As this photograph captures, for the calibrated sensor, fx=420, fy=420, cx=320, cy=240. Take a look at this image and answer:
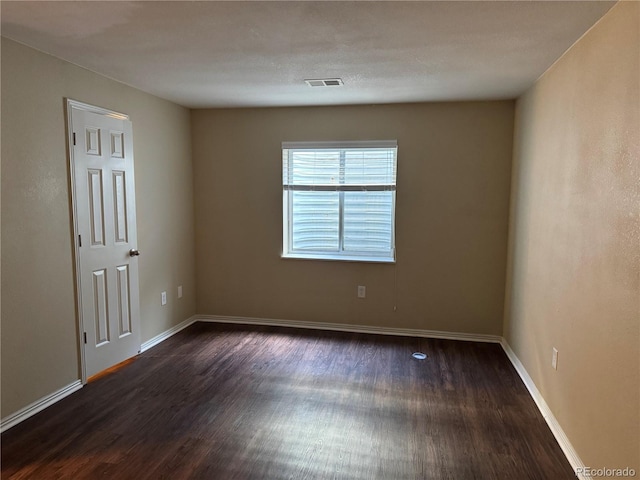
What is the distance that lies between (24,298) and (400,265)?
3.11m

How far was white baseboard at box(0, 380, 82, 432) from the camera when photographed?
8.13 ft

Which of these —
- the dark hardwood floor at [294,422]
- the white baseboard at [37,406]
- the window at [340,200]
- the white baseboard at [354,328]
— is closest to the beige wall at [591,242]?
the dark hardwood floor at [294,422]

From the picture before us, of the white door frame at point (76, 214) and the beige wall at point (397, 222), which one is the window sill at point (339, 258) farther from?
the white door frame at point (76, 214)

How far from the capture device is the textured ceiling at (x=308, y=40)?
1.97 metres

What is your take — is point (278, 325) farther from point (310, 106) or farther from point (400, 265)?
point (310, 106)

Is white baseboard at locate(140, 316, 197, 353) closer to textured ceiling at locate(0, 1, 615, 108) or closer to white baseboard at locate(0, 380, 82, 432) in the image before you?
white baseboard at locate(0, 380, 82, 432)

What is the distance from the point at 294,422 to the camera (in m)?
2.63

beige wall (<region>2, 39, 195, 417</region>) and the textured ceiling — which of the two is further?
beige wall (<region>2, 39, 195, 417</region>)

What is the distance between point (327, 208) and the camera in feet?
14.5

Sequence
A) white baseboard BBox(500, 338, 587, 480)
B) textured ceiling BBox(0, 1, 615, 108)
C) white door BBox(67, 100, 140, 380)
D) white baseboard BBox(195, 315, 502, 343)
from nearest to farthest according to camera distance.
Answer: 1. textured ceiling BBox(0, 1, 615, 108)
2. white baseboard BBox(500, 338, 587, 480)
3. white door BBox(67, 100, 140, 380)
4. white baseboard BBox(195, 315, 502, 343)

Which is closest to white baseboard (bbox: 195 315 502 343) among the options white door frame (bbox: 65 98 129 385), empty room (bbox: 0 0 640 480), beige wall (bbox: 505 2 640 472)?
empty room (bbox: 0 0 640 480)

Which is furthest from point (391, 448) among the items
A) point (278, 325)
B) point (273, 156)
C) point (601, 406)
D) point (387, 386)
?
point (273, 156)

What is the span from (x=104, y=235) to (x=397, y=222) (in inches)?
103

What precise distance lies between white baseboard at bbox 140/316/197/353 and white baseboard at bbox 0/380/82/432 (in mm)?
796
